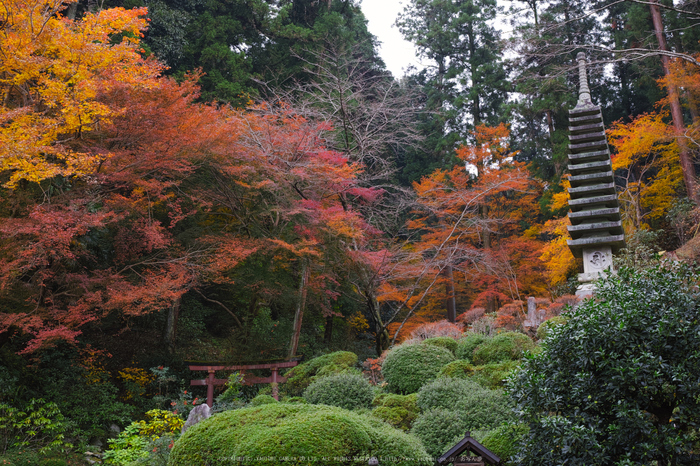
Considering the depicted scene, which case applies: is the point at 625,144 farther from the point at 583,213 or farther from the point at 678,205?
the point at 583,213

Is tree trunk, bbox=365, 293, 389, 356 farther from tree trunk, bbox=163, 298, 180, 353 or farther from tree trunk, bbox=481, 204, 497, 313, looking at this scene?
tree trunk, bbox=481, 204, 497, 313

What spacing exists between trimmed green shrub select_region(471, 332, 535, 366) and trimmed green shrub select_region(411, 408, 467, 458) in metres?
2.37

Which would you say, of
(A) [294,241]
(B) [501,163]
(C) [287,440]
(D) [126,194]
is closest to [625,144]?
(B) [501,163]

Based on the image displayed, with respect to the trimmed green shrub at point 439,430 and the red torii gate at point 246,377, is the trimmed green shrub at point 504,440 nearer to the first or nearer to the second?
the trimmed green shrub at point 439,430

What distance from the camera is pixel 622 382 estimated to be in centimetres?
331

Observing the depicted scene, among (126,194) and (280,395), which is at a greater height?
(126,194)

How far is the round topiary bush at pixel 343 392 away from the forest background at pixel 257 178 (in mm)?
3371

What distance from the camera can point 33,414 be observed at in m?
7.55

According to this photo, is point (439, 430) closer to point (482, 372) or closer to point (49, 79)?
point (482, 372)

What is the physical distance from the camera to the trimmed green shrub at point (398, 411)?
19.8ft

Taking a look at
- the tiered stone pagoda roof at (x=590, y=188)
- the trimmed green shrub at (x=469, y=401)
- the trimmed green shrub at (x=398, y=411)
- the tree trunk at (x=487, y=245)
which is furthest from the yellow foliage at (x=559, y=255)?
the trimmed green shrub at (x=398, y=411)

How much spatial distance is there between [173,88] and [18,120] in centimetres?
305

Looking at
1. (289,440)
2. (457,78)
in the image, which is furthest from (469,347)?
(457,78)

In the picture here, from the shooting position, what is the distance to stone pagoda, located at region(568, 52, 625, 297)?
27.1ft
